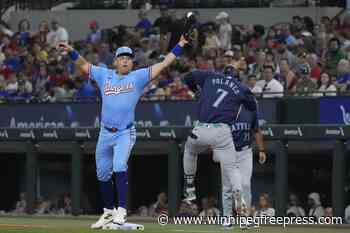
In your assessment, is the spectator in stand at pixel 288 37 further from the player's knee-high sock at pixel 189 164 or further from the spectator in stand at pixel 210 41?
the player's knee-high sock at pixel 189 164

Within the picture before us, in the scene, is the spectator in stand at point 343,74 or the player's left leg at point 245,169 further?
the spectator in stand at point 343,74

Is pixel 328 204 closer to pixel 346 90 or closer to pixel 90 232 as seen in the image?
pixel 346 90

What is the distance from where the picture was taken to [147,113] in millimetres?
18609

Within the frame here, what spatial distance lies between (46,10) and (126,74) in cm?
1421

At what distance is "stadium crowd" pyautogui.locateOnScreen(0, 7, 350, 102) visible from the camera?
18.2 m

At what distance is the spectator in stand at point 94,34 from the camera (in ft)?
76.1

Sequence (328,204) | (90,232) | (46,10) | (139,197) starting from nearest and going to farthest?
(90,232) < (328,204) < (139,197) < (46,10)

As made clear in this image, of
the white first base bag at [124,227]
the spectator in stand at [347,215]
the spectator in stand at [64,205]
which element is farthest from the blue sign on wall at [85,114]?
the white first base bag at [124,227]

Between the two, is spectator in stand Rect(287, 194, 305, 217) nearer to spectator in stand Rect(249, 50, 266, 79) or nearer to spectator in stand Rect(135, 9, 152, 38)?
spectator in stand Rect(249, 50, 266, 79)

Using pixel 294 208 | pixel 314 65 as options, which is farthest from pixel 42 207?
pixel 314 65

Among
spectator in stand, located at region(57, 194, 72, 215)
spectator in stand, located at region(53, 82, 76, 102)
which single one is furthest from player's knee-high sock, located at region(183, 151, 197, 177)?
spectator in stand, located at region(53, 82, 76, 102)

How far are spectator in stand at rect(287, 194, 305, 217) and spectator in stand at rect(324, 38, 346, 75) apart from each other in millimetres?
3745

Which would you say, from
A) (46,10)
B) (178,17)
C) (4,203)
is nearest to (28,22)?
(46,10)

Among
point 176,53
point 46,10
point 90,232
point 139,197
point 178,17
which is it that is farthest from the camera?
point 46,10
